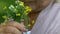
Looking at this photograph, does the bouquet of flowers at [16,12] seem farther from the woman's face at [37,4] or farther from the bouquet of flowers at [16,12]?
the woman's face at [37,4]

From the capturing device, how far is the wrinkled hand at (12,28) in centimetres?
66

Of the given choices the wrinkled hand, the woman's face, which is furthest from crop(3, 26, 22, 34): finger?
the woman's face

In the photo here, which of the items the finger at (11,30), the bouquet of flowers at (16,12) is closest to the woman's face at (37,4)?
the bouquet of flowers at (16,12)

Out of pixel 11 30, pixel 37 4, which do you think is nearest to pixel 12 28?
pixel 11 30

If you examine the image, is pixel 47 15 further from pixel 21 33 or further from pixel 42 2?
pixel 42 2

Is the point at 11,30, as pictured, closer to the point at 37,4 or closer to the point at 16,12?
the point at 16,12

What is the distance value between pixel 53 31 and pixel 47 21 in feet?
0.53

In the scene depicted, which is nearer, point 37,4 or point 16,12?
point 16,12

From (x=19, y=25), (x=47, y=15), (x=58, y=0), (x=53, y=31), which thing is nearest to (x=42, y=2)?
(x=58, y=0)

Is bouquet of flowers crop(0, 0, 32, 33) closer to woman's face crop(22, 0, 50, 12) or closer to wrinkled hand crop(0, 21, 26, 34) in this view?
wrinkled hand crop(0, 21, 26, 34)

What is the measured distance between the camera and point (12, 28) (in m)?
0.67

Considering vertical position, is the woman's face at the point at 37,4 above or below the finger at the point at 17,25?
below

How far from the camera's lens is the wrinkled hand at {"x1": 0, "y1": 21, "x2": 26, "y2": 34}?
66 cm

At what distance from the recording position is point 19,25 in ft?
2.26
